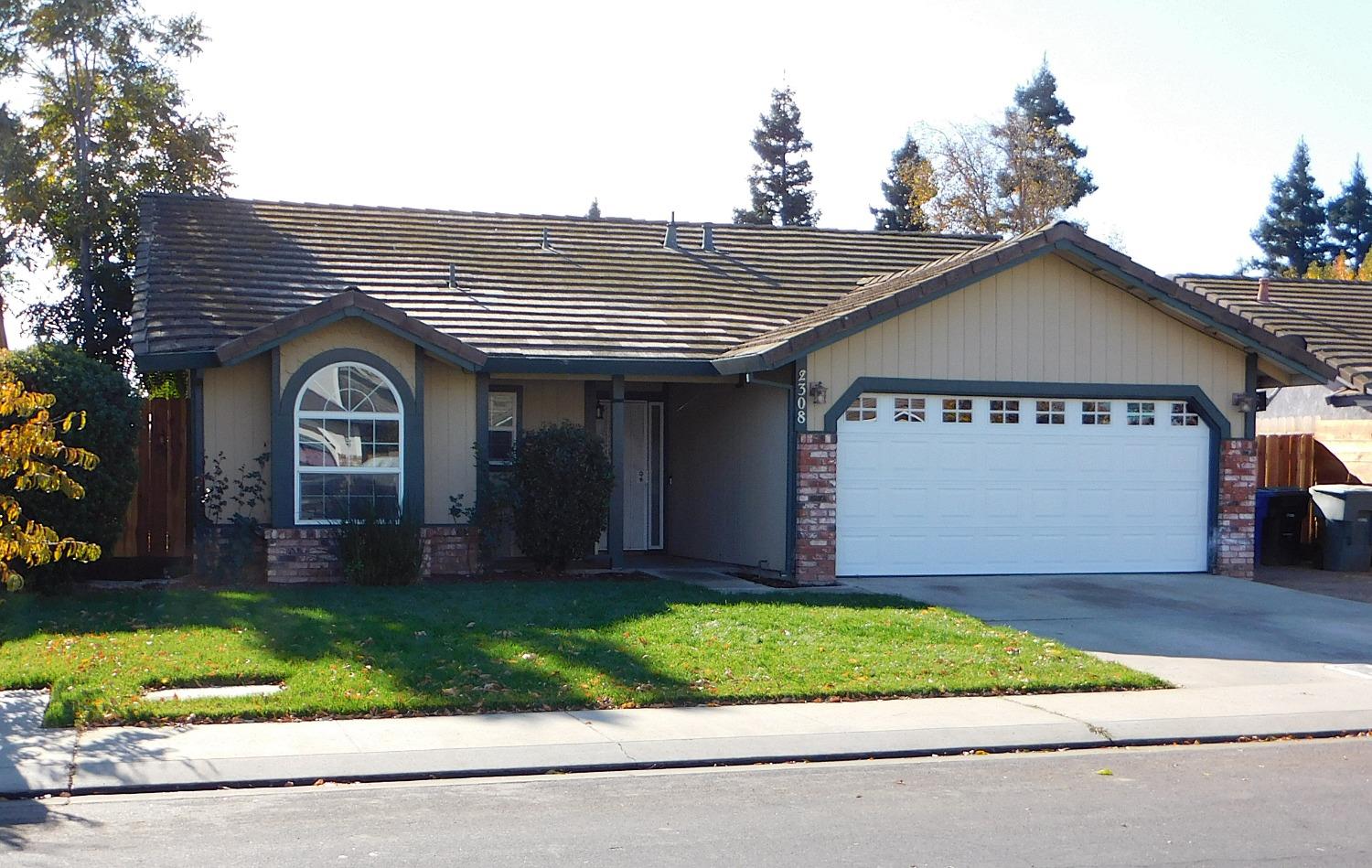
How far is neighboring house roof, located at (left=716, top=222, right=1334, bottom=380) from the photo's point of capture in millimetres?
15383

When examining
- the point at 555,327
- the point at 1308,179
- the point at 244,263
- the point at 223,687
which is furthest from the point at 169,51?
the point at 1308,179

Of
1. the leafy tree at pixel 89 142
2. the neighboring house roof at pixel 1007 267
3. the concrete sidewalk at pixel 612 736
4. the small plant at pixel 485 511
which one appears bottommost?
the concrete sidewalk at pixel 612 736

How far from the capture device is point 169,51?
2544 cm

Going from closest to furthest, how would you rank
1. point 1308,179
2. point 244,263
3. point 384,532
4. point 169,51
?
point 384,532 < point 244,263 < point 169,51 < point 1308,179

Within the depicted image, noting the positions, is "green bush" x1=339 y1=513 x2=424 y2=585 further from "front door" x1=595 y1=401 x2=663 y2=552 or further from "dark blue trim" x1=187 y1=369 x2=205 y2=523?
"front door" x1=595 y1=401 x2=663 y2=552

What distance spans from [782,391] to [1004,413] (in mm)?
2816

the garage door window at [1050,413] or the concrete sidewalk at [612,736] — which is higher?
the garage door window at [1050,413]

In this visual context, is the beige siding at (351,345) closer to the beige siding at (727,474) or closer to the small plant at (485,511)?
the small plant at (485,511)

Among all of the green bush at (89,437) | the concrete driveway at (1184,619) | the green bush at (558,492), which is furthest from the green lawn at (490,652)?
the green bush at (558,492)

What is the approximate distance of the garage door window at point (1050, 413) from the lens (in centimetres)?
1683

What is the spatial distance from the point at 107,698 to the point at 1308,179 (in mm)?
77024

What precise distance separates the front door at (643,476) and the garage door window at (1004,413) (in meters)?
5.04

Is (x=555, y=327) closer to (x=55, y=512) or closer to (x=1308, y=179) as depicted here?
(x=55, y=512)

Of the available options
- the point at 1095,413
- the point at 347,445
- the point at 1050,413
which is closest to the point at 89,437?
the point at 347,445
